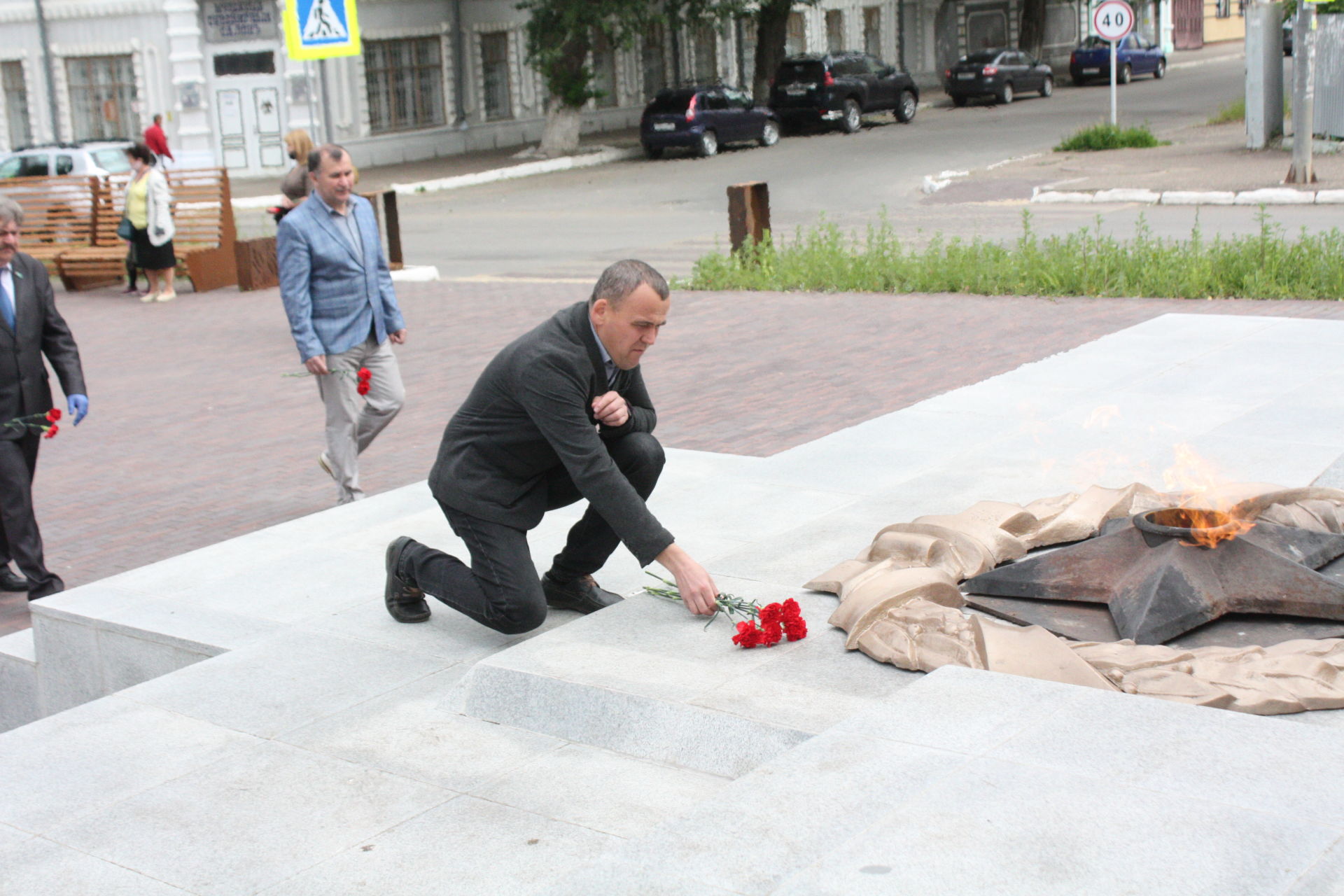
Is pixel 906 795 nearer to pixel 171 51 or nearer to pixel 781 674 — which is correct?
pixel 781 674

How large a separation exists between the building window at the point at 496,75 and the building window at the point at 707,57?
24.5 ft

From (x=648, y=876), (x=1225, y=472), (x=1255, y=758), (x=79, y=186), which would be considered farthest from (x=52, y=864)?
(x=79, y=186)

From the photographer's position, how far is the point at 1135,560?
15.8 ft

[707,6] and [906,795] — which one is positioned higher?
[707,6]

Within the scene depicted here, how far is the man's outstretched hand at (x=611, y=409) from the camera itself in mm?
4586

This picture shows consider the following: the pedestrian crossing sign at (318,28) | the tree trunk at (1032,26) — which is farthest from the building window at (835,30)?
the pedestrian crossing sign at (318,28)

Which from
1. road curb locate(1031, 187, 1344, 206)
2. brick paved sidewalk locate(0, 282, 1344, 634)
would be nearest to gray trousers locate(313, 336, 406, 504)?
brick paved sidewalk locate(0, 282, 1344, 634)

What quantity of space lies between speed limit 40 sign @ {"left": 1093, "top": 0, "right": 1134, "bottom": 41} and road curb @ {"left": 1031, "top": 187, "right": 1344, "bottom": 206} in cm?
562

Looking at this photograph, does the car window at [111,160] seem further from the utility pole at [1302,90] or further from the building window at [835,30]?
the building window at [835,30]

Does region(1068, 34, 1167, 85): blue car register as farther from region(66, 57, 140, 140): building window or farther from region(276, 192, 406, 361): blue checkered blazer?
region(276, 192, 406, 361): blue checkered blazer

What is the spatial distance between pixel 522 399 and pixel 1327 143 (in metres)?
21.9

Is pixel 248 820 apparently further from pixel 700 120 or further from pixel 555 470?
pixel 700 120

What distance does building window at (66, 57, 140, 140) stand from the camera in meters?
35.4

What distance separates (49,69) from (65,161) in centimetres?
1225
